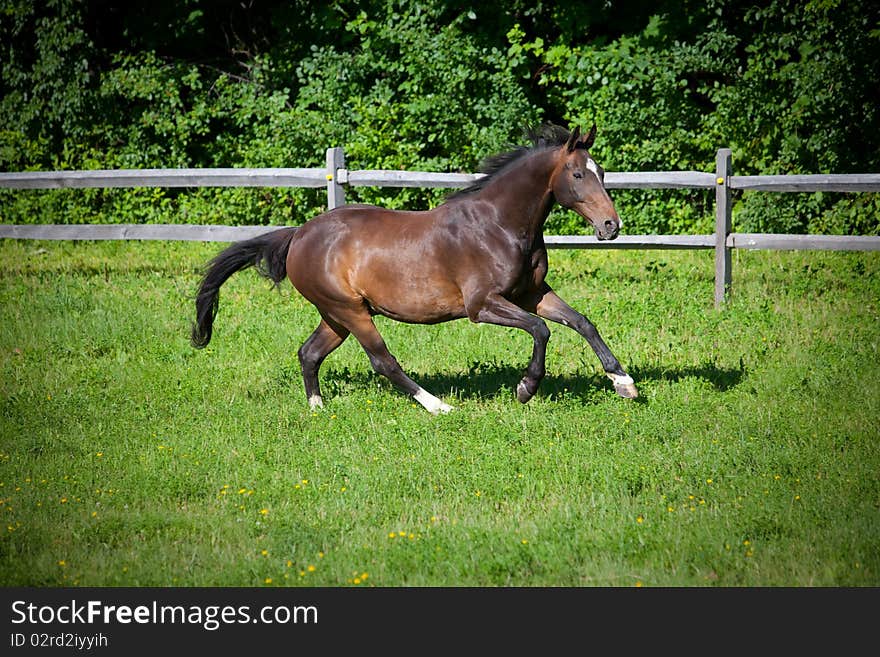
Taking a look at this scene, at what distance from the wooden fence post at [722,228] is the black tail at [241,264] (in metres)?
5.24

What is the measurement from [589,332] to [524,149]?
1.45m

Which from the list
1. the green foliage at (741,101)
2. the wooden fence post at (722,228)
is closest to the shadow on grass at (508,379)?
the wooden fence post at (722,228)

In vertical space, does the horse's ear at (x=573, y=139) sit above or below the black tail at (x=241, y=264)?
above

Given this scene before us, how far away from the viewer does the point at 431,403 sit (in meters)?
8.00

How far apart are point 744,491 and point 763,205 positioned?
9747 millimetres

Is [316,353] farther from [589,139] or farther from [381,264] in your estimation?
[589,139]

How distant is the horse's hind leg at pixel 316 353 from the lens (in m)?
8.46

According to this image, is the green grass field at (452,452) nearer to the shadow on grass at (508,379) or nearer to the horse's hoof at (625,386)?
the shadow on grass at (508,379)

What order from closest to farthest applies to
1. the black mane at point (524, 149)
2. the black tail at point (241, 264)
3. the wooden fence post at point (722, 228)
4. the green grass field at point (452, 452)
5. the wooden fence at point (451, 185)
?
the green grass field at point (452, 452)
the black mane at point (524, 149)
the black tail at point (241, 264)
the wooden fence at point (451, 185)
the wooden fence post at point (722, 228)

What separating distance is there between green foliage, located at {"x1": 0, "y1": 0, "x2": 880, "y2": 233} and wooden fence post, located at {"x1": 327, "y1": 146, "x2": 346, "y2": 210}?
2.66m

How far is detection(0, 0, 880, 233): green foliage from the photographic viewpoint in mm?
14945

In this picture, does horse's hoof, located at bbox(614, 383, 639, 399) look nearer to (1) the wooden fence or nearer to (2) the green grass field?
(2) the green grass field

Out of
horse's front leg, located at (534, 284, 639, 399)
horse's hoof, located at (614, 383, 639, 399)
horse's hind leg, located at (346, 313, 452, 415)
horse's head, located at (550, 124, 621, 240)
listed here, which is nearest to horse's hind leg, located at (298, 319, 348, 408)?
horse's hind leg, located at (346, 313, 452, 415)

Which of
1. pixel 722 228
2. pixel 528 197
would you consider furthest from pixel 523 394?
pixel 722 228
